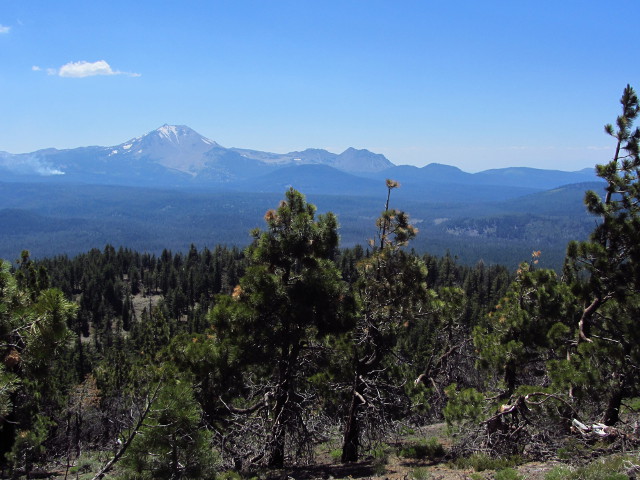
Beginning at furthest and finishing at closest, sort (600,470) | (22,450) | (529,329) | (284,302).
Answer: (529,329) < (22,450) < (284,302) < (600,470)

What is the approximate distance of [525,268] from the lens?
12.8m

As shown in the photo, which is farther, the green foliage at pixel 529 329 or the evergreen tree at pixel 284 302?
the green foliage at pixel 529 329

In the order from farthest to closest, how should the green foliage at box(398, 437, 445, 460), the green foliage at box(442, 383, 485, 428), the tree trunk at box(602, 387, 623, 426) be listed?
the green foliage at box(398, 437, 445, 460), the green foliage at box(442, 383, 485, 428), the tree trunk at box(602, 387, 623, 426)

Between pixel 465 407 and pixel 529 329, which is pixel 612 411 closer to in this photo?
pixel 529 329

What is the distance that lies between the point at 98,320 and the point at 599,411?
93.9m

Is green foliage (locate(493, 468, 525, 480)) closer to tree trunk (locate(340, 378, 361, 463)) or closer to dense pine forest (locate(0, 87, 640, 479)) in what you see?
dense pine forest (locate(0, 87, 640, 479))

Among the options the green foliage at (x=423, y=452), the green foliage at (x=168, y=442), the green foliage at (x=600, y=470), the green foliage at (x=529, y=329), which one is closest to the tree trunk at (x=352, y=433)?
the green foliage at (x=423, y=452)

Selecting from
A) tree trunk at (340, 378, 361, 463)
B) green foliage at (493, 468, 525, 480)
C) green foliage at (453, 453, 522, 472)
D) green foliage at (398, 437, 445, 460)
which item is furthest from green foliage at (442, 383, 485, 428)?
green foliage at (493, 468, 525, 480)

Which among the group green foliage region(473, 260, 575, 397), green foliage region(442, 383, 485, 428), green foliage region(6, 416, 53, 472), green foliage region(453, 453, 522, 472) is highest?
green foliage region(473, 260, 575, 397)

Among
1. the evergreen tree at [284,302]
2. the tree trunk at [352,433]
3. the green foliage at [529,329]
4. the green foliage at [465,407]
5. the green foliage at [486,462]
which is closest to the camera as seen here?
the green foliage at [486,462]

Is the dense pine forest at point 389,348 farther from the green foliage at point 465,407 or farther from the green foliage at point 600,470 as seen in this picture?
the green foliage at point 600,470

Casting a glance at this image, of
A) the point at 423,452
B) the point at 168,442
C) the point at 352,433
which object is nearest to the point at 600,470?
the point at 423,452

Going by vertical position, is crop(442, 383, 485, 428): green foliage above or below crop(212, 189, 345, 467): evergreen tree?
below

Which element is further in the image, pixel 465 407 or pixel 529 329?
pixel 529 329
